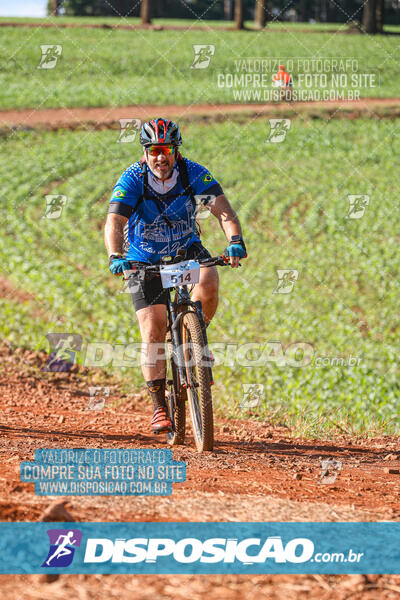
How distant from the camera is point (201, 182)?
578cm

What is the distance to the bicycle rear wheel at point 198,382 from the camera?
527 cm

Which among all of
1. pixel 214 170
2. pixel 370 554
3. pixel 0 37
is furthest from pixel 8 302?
pixel 0 37

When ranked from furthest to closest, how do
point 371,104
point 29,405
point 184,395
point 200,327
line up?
1. point 371,104
2. point 29,405
3. point 184,395
4. point 200,327

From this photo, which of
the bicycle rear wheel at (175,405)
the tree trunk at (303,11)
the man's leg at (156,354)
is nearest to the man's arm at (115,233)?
the man's leg at (156,354)

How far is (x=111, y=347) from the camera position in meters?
10.6

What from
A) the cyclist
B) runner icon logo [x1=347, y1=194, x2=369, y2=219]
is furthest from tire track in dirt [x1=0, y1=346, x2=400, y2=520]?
runner icon logo [x1=347, y1=194, x2=369, y2=219]

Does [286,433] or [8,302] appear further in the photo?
[8,302]

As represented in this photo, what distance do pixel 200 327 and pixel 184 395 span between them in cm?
77

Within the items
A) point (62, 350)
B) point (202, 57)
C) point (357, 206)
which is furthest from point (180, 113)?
point (62, 350)

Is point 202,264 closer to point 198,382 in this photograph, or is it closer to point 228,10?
point 198,382

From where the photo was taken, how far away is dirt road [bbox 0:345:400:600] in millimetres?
3082

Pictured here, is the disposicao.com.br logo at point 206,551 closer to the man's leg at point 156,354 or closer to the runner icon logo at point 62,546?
the runner icon logo at point 62,546

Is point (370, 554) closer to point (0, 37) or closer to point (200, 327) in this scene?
point (200, 327)

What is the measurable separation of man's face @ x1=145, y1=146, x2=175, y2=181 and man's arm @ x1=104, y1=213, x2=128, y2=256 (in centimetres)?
47
